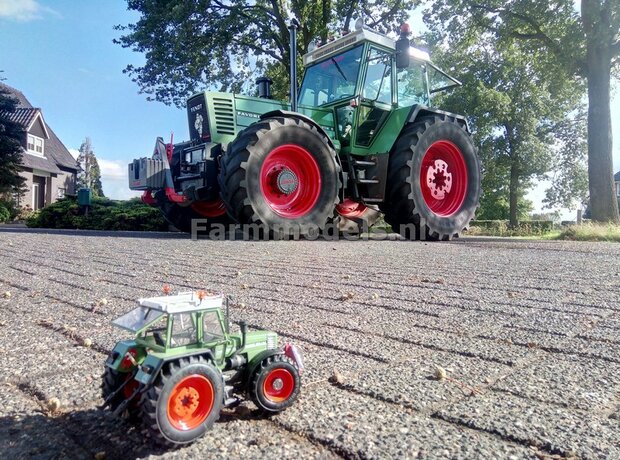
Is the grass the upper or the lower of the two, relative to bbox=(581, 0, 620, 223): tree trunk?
lower

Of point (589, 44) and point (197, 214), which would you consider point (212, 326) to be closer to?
point (197, 214)

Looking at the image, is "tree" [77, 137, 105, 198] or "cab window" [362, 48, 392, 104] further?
"tree" [77, 137, 105, 198]

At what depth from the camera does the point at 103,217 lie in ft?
47.1

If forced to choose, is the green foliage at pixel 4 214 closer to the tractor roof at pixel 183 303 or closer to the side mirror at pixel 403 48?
the side mirror at pixel 403 48

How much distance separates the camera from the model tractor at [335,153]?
20.9 feet

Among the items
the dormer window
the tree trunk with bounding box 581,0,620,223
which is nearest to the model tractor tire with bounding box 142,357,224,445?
the tree trunk with bounding box 581,0,620,223

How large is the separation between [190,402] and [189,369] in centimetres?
8

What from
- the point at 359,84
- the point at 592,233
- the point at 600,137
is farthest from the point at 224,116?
the point at 600,137

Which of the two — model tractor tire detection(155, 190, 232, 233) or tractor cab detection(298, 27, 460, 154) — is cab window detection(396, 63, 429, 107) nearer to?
tractor cab detection(298, 27, 460, 154)

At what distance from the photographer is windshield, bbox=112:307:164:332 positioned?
3.75ft

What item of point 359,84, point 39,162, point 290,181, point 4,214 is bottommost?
point 4,214

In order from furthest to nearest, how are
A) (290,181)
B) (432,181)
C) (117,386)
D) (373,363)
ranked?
1. (432,181)
2. (290,181)
3. (373,363)
4. (117,386)

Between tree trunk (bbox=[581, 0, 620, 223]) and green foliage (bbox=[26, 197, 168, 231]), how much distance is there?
10604 mm

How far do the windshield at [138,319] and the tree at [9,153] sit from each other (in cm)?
2396
